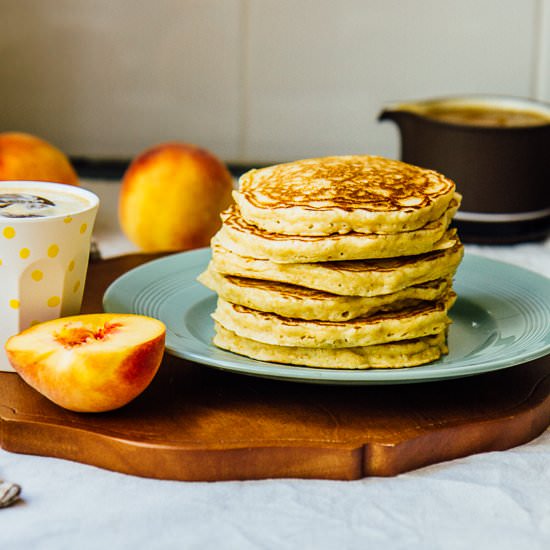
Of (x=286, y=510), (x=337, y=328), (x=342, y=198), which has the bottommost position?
(x=286, y=510)

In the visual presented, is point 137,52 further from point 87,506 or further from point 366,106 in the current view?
point 87,506

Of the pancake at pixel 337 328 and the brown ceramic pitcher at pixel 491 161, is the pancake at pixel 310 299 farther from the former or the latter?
the brown ceramic pitcher at pixel 491 161

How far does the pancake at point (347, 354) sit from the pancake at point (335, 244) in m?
0.10

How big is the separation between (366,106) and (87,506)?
4.84 feet

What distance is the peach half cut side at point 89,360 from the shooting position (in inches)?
36.4

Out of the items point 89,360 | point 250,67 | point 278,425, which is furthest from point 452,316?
point 250,67

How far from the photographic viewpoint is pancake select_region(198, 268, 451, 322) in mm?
1000

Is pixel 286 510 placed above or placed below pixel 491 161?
below

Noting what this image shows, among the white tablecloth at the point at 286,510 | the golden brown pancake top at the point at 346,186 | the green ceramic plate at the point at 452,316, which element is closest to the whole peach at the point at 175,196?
the green ceramic plate at the point at 452,316

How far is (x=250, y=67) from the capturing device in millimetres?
2133

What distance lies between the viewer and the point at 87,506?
837mm

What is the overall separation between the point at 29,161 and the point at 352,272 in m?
0.83

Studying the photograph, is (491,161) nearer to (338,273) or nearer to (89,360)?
(338,273)

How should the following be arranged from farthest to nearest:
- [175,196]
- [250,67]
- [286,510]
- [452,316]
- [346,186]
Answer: [250,67], [175,196], [452,316], [346,186], [286,510]
